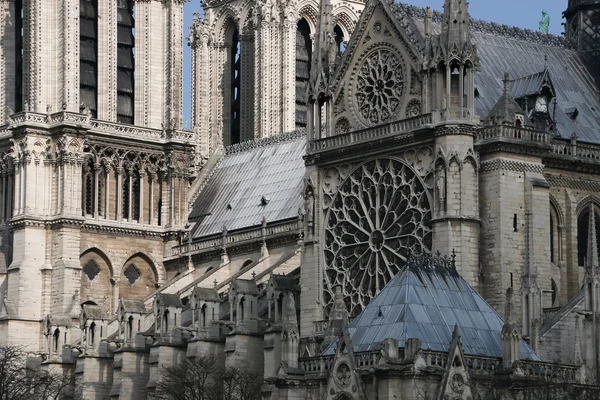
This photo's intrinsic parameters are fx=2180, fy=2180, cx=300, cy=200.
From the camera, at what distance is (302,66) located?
4626 inches

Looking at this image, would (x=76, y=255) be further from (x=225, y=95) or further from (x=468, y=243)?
(x=468, y=243)

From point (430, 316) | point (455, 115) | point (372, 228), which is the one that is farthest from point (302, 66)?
point (430, 316)

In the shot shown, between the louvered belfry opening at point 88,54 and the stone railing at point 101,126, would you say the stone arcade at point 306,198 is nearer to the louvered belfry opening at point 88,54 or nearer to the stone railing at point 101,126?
the louvered belfry opening at point 88,54

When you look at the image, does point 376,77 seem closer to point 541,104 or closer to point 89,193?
point 541,104

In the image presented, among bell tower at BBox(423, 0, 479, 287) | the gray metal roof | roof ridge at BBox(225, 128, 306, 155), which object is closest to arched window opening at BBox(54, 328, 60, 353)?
the gray metal roof

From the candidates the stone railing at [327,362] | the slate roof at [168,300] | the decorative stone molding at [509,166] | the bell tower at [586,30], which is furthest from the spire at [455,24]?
the slate roof at [168,300]

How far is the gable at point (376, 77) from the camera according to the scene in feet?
273

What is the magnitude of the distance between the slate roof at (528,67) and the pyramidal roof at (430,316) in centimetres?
1553

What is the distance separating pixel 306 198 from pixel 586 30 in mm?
15676

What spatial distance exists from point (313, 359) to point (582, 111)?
2605cm

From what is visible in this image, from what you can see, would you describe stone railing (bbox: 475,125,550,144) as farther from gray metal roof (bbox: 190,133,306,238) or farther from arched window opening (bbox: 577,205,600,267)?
gray metal roof (bbox: 190,133,306,238)

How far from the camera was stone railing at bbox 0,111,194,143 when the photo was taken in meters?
107

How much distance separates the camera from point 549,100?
85.8m

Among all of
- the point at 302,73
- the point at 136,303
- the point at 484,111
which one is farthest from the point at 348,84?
the point at 302,73
